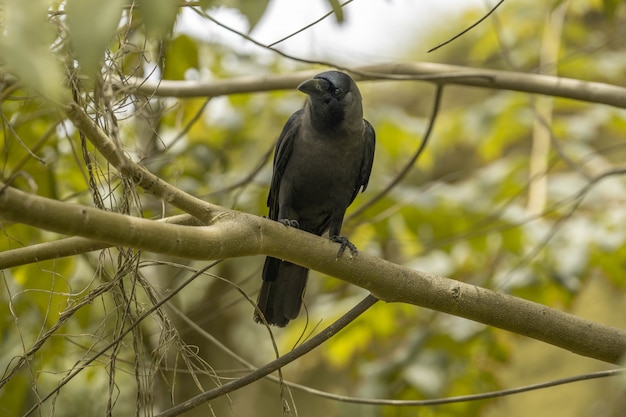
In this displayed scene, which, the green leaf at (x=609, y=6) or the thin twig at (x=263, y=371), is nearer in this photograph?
the thin twig at (x=263, y=371)

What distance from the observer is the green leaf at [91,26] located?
81 cm

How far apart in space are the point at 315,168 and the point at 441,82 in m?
0.78

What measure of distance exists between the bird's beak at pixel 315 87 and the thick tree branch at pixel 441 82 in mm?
91

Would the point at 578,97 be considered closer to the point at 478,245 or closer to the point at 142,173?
the point at 478,245

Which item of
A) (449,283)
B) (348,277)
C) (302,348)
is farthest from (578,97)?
(302,348)

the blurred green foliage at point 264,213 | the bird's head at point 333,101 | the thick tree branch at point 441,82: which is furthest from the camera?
the bird's head at point 333,101

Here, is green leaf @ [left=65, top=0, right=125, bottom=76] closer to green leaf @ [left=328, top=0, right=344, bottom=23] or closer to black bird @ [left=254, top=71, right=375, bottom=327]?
green leaf @ [left=328, top=0, right=344, bottom=23]

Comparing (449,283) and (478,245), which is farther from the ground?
(478,245)

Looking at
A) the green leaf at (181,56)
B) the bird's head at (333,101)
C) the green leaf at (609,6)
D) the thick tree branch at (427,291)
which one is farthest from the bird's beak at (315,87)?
the green leaf at (609,6)

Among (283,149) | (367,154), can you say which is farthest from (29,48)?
(367,154)

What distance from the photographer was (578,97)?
3.02m

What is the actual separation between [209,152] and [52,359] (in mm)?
1599

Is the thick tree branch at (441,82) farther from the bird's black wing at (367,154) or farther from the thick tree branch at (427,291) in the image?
the thick tree branch at (427,291)

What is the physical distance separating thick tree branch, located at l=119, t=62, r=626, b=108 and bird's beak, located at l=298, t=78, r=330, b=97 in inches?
3.6
